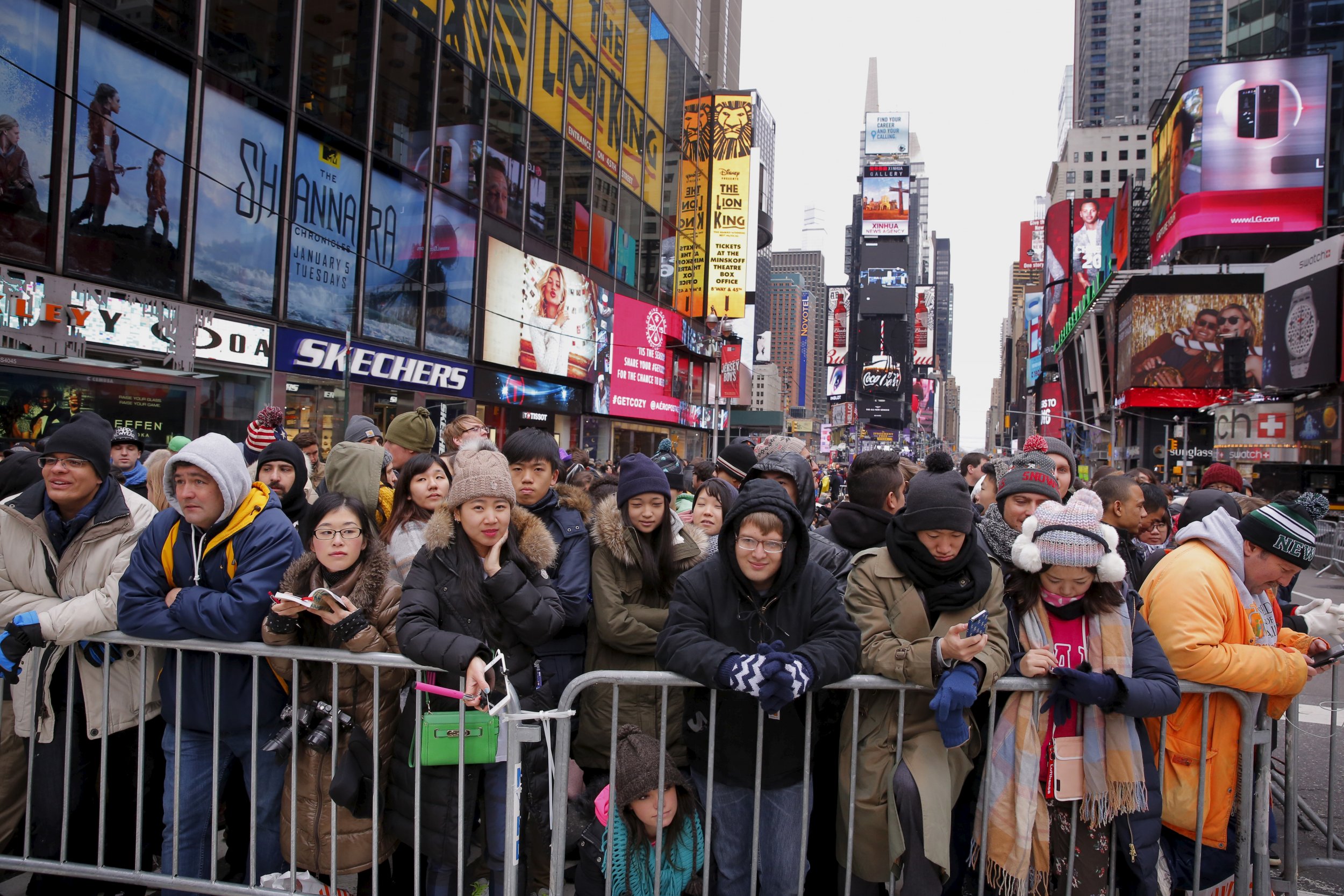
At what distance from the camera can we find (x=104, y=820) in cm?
339

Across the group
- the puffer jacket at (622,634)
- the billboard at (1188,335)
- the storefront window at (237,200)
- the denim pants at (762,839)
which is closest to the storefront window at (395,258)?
the storefront window at (237,200)

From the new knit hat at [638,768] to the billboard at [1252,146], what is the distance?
63067mm

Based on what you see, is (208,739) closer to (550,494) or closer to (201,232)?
(550,494)

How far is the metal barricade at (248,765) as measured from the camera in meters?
3.00

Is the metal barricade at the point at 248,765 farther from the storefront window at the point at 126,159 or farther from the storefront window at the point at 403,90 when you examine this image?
the storefront window at the point at 403,90

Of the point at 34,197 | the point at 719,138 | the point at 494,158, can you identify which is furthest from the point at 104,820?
the point at 719,138

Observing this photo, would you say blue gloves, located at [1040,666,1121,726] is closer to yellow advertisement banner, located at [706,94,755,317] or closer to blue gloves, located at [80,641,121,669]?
blue gloves, located at [80,641,121,669]

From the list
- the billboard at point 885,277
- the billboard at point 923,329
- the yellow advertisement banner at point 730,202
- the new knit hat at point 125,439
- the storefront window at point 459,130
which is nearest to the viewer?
the new knit hat at point 125,439

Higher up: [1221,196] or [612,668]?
[1221,196]

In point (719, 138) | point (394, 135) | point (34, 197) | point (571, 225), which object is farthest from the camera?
point (719, 138)

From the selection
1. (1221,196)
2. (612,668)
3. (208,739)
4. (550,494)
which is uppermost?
(1221,196)

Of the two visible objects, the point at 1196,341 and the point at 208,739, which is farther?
the point at 1196,341

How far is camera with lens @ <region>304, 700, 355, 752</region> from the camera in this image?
3.11 m

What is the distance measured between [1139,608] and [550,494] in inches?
115
